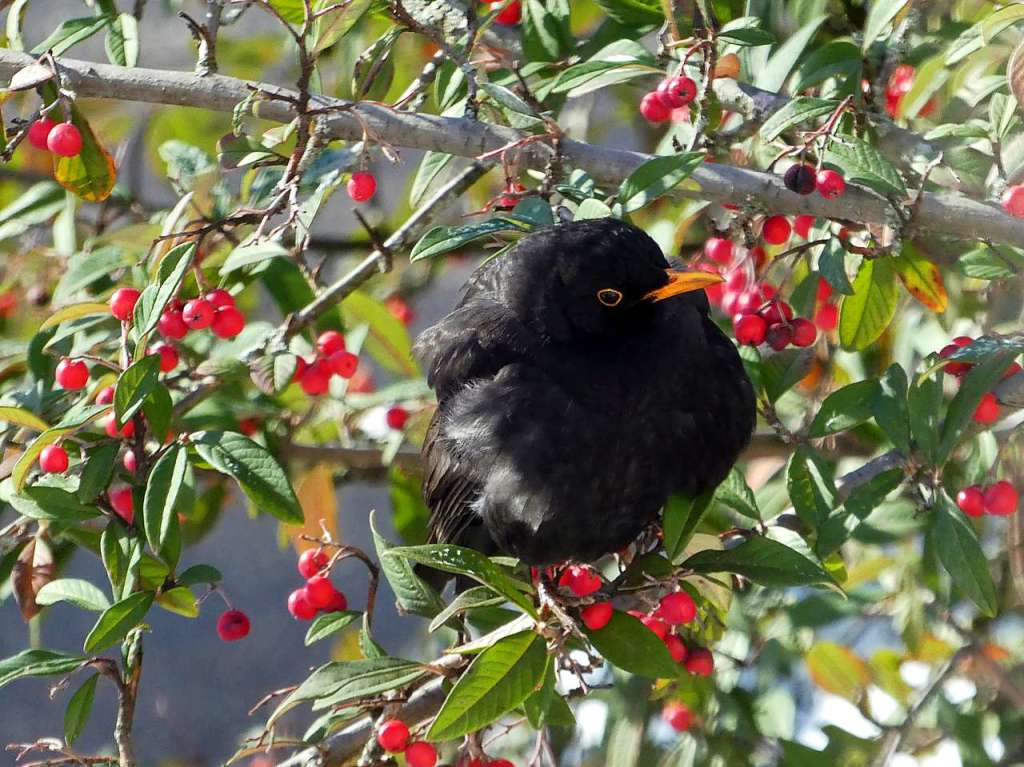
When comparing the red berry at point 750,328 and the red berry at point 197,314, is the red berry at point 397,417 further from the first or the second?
the red berry at point 750,328

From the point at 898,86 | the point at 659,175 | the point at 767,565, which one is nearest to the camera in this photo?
the point at 767,565

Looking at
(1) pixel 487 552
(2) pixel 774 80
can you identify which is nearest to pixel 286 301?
(1) pixel 487 552

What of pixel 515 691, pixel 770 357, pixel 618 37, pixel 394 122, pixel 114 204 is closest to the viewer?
pixel 515 691

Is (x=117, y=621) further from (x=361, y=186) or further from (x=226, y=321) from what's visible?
(x=361, y=186)

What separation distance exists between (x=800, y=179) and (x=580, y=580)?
0.86 m

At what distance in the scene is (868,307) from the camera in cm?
277

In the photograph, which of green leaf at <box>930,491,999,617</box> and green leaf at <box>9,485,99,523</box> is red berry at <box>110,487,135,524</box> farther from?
green leaf at <box>930,491,999,617</box>

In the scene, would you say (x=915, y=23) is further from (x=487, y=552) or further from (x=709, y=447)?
(x=487, y=552)

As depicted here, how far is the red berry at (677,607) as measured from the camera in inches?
94.8

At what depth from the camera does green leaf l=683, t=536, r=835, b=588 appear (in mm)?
2184

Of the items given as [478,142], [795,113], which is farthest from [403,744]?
[795,113]

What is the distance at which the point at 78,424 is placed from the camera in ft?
7.70

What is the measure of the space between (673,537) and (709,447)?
10.1 inches

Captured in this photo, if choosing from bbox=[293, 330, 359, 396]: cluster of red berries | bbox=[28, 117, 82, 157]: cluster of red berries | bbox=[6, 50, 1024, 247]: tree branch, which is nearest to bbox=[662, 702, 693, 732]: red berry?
bbox=[293, 330, 359, 396]: cluster of red berries
